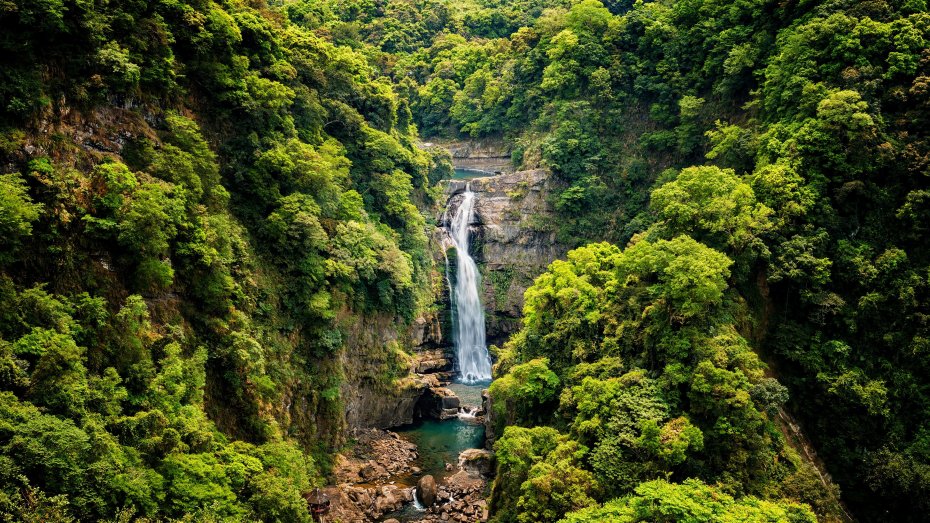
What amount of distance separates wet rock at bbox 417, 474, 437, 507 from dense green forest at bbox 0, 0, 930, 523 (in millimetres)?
3762

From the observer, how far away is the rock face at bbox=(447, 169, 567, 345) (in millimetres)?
45344

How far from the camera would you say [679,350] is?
64.5 feet

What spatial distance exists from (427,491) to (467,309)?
61.6 ft

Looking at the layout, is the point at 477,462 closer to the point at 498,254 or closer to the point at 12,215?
the point at 498,254

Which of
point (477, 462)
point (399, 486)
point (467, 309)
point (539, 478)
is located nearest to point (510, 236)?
point (467, 309)

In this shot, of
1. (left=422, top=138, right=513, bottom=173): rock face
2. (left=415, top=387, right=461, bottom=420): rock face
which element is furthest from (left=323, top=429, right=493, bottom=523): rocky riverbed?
(left=422, top=138, right=513, bottom=173): rock face

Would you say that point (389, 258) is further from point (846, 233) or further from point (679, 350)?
point (846, 233)

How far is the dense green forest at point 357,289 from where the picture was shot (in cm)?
1530

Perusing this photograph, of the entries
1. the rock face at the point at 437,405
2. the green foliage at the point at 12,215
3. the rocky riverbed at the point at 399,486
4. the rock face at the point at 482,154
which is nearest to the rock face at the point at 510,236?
the rock face at the point at 482,154

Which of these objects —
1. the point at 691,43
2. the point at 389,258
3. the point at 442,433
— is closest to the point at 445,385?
the point at 442,433

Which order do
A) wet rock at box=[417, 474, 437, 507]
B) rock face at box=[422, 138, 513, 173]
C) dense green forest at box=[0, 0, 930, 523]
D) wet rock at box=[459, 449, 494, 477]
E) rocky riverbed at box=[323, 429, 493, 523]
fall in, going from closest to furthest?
dense green forest at box=[0, 0, 930, 523]
rocky riverbed at box=[323, 429, 493, 523]
wet rock at box=[417, 474, 437, 507]
wet rock at box=[459, 449, 494, 477]
rock face at box=[422, 138, 513, 173]

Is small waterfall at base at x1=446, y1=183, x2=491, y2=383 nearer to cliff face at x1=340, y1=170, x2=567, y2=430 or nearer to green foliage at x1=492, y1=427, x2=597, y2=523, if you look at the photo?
cliff face at x1=340, y1=170, x2=567, y2=430

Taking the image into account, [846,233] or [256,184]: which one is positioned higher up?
[256,184]

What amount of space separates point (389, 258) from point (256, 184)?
818 cm
